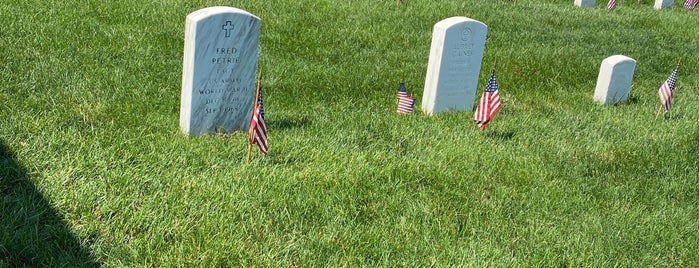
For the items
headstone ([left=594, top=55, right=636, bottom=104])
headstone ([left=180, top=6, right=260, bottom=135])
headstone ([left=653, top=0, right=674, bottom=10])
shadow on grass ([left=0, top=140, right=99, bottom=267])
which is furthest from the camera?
headstone ([left=653, top=0, right=674, bottom=10])

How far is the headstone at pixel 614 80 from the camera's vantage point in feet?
27.7

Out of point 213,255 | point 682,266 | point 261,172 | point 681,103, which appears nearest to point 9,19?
point 261,172

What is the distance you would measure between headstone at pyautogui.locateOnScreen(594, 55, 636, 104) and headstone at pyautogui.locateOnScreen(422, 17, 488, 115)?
6.60 ft

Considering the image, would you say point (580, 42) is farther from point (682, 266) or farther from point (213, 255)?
point (213, 255)

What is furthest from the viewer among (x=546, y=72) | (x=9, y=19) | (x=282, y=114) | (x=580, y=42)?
(x=580, y=42)

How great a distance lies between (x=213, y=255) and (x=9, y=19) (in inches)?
223

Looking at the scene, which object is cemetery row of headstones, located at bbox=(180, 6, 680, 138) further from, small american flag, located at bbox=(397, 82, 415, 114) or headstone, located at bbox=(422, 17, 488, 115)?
headstone, located at bbox=(422, 17, 488, 115)

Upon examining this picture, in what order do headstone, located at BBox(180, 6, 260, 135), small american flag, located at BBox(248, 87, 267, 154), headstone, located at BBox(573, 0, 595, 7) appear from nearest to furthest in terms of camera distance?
small american flag, located at BBox(248, 87, 267, 154)
headstone, located at BBox(180, 6, 260, 135)
headstone, located at BBox(573, 0, 595, 7)

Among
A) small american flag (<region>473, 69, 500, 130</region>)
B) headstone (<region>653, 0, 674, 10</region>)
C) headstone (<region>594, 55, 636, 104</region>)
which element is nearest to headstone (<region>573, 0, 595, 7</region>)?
headstone (<region>653, 0, 674, 10</region>)

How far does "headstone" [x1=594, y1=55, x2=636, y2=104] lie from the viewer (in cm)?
843

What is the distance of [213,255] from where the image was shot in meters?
3.87

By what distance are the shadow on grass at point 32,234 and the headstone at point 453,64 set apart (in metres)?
4.27

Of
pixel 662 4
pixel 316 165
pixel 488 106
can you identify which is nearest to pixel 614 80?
pixel 488 106

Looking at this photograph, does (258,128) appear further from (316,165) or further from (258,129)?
(316,165)
